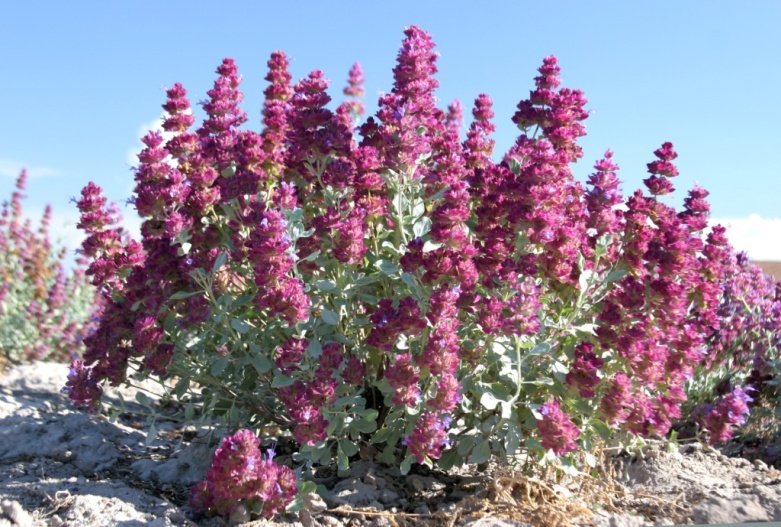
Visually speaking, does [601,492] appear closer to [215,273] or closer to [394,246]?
[394,246]

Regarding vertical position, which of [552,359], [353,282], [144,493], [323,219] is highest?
[323,219]

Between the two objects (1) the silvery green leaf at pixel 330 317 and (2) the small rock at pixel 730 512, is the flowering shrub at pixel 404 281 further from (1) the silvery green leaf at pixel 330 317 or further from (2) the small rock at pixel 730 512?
(2) the small rock at pixel 730 512

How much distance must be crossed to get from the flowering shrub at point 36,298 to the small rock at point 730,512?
238 inches

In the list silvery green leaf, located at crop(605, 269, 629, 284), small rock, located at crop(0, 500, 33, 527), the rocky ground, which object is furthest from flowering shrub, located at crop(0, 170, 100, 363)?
silvery green leaf, located at crop(605, 269, 629, 284)

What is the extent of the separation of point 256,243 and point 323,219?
33cm

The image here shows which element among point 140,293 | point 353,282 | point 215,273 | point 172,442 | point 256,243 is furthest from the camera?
point 172,442

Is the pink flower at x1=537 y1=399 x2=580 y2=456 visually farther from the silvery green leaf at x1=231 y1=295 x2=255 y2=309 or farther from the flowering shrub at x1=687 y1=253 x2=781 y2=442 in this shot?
the flowering shrub at x1=687 y1=253 x2=781 y2=442

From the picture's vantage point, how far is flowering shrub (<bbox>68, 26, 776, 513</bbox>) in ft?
11.2

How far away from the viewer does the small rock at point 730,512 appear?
145 inches

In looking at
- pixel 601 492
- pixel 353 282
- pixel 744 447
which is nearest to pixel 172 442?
pixel 353 282

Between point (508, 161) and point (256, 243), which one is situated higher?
point (508, 161)

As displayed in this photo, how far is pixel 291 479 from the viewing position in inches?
137

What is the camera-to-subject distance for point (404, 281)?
364 centimetres

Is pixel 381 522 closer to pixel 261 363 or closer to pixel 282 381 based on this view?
pixel 282 381
